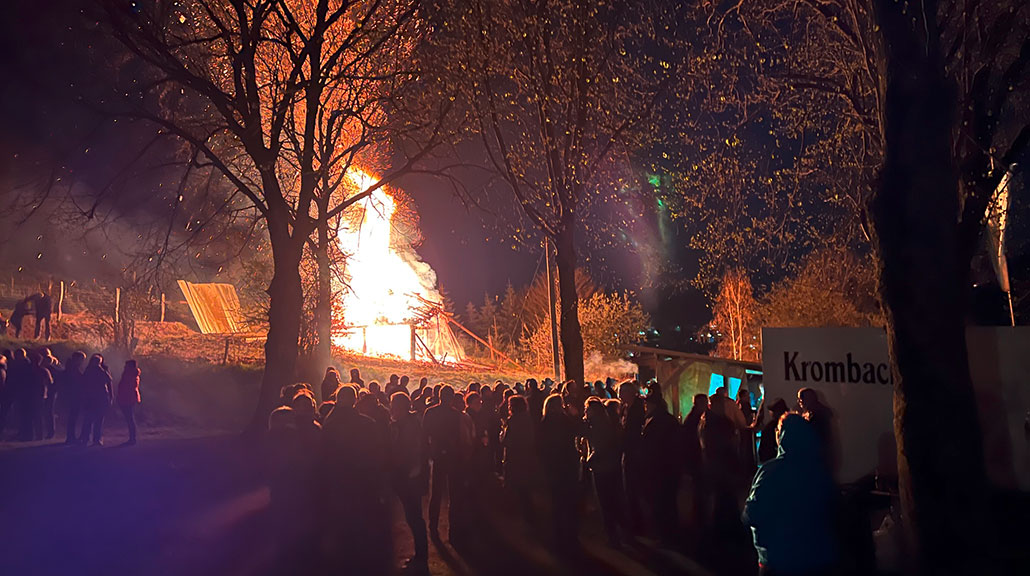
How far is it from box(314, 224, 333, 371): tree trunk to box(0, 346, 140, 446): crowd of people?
679 centimetres

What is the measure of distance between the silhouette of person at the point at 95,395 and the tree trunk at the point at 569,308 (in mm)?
8887

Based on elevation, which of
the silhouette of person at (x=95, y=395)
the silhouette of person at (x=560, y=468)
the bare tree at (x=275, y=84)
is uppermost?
the bare tree at (x=275, y=84)

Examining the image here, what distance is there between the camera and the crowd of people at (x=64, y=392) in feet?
50.1

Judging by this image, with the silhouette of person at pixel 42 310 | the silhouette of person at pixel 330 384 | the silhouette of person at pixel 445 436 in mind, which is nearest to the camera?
the silhouette of person at pixel 445 436

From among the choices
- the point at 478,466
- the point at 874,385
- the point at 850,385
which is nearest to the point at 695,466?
the point at 850,385

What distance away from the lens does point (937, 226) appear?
716cm

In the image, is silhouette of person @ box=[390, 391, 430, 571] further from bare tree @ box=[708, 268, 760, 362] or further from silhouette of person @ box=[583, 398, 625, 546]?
bare tree @ box=[708, 268, 760, 362]

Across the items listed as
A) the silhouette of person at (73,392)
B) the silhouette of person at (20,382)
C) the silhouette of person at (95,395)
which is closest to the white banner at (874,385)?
the silhouette of person at (95,395)

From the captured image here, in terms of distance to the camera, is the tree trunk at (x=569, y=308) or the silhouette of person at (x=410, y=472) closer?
the silhouette of person at (x=410, y=472)

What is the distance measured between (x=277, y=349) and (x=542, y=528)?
7.40 meters

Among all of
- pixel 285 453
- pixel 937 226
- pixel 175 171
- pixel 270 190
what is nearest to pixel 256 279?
pixel 175 171

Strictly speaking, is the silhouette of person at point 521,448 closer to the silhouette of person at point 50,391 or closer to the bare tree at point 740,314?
the silhouette of person at point 50,391

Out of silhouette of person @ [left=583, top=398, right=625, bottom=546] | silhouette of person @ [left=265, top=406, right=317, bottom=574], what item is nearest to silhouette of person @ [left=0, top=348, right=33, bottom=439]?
silhouette of person @ [left=265, top=406, right=317, bottom=574]

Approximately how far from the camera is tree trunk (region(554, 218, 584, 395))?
1569 centimetres
